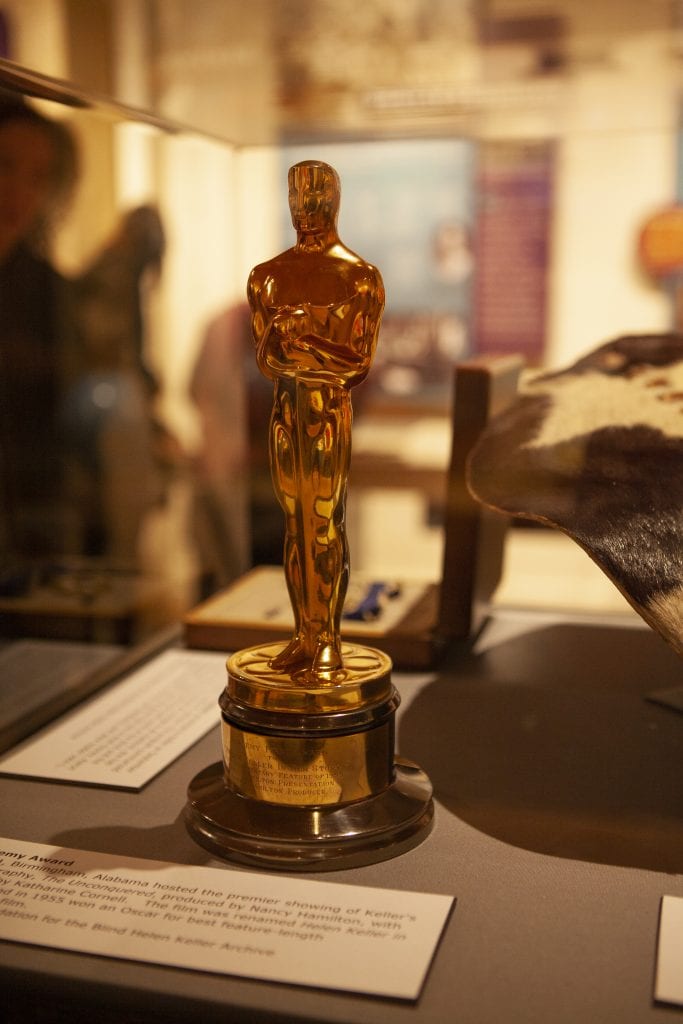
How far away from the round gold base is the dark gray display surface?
0.05 ft

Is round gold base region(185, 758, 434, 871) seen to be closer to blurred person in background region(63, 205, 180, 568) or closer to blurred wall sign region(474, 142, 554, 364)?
blurred person in background region(63, 205, 180, 568)

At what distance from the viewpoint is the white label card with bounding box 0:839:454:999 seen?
24.6 inches

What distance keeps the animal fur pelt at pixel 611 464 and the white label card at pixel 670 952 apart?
181 mm

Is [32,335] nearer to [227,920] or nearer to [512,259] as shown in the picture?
[512,259]

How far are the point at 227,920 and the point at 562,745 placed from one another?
1.40 feet

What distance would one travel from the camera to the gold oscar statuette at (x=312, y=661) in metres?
0.75

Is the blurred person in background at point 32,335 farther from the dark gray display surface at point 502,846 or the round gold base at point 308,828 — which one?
the round gold base at point 308,828

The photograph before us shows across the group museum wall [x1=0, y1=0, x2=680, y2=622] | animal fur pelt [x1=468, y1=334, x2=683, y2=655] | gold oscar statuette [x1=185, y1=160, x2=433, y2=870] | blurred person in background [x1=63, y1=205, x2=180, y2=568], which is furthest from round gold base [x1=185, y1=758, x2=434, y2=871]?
blurred person in background [x1=63, y1=205, x2=180, y2=568]

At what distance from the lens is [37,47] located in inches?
47.7

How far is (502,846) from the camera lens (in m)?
0.79

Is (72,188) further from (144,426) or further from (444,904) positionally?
(444,904)

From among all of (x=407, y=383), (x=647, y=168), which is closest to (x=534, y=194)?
(x=647, y=168)

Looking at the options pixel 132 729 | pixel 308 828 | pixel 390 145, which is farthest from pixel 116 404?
pixel 308 828

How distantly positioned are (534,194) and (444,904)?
131cm
